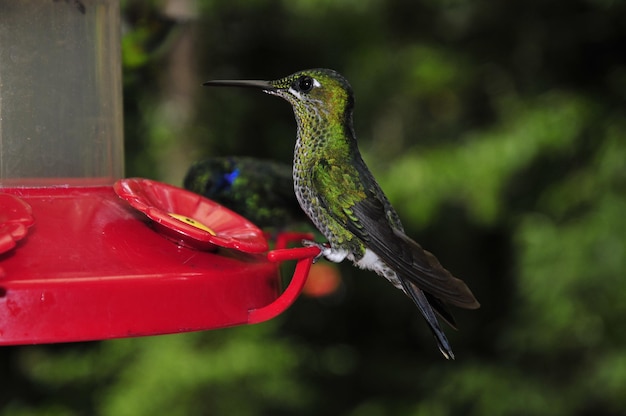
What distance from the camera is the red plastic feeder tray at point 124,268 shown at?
190cm

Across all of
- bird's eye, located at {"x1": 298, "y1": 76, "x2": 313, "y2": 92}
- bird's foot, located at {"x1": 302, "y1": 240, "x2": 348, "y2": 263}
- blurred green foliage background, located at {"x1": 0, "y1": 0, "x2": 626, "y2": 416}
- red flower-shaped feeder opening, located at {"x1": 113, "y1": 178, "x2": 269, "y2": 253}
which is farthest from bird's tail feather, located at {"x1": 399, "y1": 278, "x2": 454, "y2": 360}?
blurred green foliage background, located at {"x1": 0, "y1": 0, "x2": 626, "y2": 416}

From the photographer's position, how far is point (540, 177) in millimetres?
6730

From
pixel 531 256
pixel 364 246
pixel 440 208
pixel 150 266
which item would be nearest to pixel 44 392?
pixel 440 208

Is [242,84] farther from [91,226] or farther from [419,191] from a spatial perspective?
[419,191]

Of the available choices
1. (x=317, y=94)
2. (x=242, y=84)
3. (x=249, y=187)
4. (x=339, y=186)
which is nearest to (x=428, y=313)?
(x=339, y=186)

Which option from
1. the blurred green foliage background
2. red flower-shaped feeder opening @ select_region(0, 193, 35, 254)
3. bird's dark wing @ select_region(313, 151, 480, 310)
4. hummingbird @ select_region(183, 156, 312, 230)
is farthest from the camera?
the blurred green foliage background

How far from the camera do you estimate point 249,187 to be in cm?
397

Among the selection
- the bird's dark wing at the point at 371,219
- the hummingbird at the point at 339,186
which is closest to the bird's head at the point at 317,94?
the hummingbird at the point at 339,186

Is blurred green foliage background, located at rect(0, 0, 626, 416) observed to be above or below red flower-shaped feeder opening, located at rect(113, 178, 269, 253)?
below

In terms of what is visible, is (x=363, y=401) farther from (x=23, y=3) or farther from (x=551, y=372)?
(x=23, y=3)

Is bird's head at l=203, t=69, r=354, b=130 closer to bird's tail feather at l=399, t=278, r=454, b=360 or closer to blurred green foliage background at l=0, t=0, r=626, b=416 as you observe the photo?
bird's tail feather at l=399, t=278, r=454, b=360

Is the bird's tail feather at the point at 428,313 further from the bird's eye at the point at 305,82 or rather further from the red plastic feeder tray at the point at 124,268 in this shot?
the bird's eye at the point at 305,82

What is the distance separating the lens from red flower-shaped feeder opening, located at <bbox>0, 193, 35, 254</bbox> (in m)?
1.88

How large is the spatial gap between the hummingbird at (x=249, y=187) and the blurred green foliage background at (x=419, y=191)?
81 centimetres
